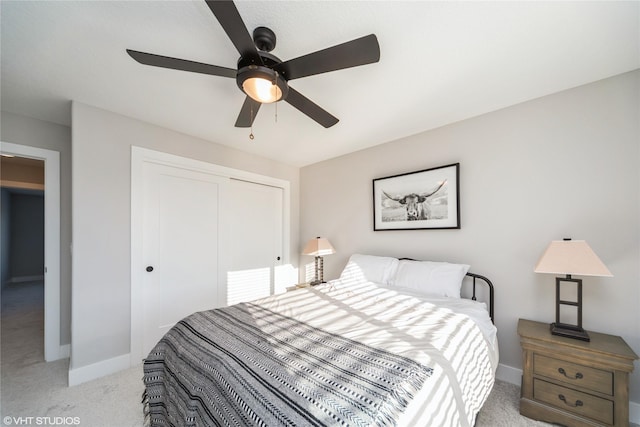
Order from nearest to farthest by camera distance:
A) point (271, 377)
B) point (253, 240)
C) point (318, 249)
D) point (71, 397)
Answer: point (271, 377)
point (71, 397)
point (318, 249)
point (253, 240)

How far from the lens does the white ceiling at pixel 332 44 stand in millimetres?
1341

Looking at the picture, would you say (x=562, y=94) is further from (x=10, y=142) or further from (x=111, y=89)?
(x=10, y=142)

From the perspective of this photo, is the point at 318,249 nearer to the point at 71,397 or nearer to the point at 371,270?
the point at 371,270

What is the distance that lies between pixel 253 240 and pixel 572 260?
3.43 meters

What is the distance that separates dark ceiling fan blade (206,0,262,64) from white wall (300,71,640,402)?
7.41 feet

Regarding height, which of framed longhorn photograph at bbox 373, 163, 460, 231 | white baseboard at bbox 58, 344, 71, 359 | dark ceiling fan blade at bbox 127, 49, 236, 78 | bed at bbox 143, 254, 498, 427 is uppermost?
dark ceiling fan blade at bbox 127, 49, 236, 78

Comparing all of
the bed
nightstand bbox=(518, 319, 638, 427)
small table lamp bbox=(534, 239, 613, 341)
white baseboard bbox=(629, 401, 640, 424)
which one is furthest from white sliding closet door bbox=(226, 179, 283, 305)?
white baseboard bbox=(629, 401, 640, 424)

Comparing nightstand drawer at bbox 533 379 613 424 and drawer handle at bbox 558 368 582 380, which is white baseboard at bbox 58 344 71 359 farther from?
drawer handle at bbox 558 368 582 380

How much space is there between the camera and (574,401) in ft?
5.32

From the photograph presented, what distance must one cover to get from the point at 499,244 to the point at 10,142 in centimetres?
490

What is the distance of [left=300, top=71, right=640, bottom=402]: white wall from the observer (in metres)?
1.81

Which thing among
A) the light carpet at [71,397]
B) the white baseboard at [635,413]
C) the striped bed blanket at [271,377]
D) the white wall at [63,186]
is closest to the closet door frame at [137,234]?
the light carpet at [71,397]

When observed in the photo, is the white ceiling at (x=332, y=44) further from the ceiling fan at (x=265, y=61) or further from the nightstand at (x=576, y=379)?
the nightstand at (x=576, y=379)
